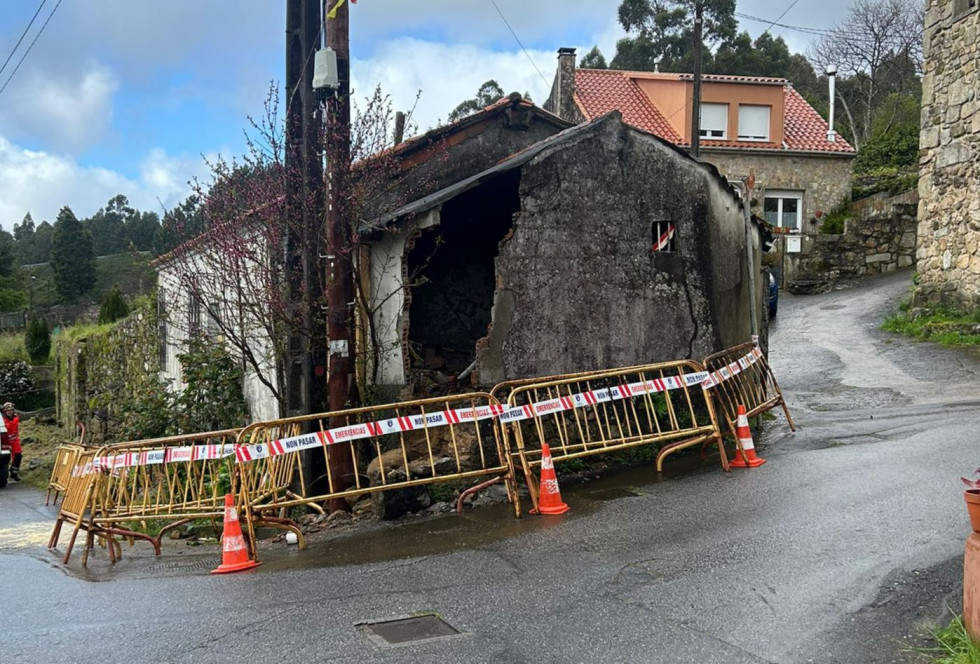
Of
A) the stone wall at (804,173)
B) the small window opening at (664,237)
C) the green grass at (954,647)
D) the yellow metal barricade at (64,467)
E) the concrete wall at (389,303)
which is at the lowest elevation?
the yellow metal barricade at (64,467)

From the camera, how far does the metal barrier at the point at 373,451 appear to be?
7.97 metres

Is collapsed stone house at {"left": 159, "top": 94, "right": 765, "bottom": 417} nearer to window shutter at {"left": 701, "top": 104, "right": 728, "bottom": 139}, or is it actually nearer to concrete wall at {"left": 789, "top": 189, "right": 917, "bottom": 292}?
concrete wall at {"left": 789, "top": 189, "right": 917, "bottom": 292}

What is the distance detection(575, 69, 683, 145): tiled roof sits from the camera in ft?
108

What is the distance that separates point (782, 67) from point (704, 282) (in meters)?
44.2

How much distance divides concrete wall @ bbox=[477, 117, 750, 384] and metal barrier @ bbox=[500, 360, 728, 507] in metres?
0.42

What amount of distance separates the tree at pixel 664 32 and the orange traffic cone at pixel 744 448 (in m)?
42.7

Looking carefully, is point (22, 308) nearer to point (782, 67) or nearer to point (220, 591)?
point (782, 67)

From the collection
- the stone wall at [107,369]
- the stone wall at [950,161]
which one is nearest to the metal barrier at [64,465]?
the stone wall at [107,369]

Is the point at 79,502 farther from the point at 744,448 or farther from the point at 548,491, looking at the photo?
the point at 744,448

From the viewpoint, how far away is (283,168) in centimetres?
945

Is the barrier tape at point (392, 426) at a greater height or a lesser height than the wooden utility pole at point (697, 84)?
lesser

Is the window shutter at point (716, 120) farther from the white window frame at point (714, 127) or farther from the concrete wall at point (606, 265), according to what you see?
the concrete wall at point (606, 265)

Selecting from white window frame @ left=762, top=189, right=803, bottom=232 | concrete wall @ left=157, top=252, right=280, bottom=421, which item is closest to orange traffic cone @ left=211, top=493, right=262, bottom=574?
concrete wall @ left=157, top=252, right=280, bottom=421

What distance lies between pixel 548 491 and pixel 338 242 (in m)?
3.50
